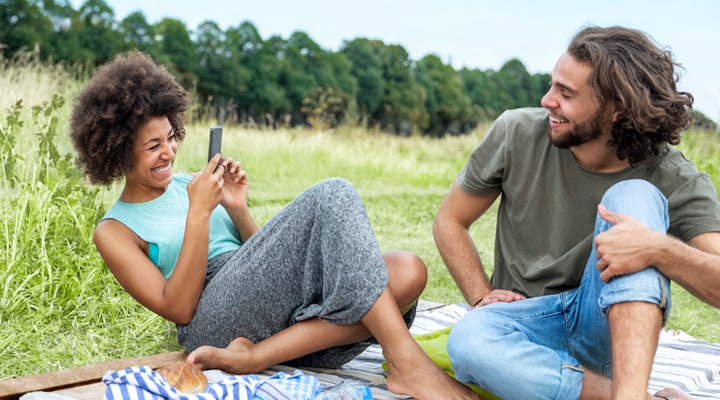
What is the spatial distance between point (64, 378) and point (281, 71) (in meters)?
21.8

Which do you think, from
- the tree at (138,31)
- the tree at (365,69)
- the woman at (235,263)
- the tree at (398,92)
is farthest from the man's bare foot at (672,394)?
the tree at (398,92)

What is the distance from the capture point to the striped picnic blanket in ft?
8.91

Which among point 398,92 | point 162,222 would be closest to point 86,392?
point 162,222

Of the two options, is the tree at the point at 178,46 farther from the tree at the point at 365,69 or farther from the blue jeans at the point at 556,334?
the blue jeans at the point at 556,334

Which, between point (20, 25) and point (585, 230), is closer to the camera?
point (585, 230)

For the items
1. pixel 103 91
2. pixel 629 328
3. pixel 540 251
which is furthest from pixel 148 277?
pixel 629 328

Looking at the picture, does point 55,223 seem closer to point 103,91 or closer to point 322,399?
point 103,91

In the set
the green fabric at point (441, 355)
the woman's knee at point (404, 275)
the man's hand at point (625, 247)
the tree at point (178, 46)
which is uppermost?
the tree at point (178, 46)

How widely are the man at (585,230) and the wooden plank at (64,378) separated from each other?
1106mm

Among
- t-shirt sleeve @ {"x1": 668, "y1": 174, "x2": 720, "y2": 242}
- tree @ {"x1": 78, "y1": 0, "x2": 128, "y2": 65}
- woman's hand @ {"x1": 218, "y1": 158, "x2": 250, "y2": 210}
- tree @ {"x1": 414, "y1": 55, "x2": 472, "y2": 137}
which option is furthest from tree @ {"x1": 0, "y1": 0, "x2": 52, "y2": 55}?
t-shirt sleeve @ {"x1": 668, "y1": 174, "x2": 720, "y2": 242}

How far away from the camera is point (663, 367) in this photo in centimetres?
312

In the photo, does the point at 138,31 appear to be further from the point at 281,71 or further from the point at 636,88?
the point at 636,88

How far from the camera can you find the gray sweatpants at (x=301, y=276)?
2.42 metres

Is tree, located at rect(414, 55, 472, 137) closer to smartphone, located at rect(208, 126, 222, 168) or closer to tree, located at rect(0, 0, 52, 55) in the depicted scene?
tree, located at rect(0, 0, 52, 55)
